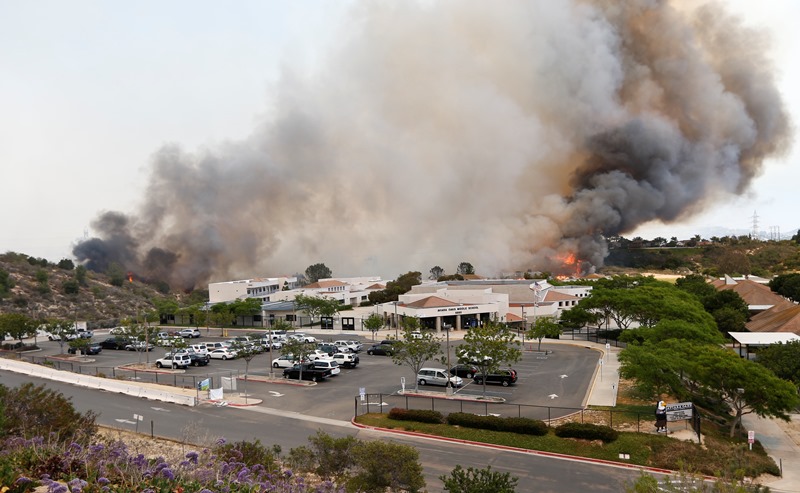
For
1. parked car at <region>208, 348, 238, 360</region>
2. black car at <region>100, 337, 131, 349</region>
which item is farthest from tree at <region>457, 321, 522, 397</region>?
black car at <region>100, 337, 131, 349</region>

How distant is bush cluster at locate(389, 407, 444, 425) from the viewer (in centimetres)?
2220

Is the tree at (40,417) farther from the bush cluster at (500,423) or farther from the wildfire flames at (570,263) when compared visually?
the wildfire flames at (570,263)

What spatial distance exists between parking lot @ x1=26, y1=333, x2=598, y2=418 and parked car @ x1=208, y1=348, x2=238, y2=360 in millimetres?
845

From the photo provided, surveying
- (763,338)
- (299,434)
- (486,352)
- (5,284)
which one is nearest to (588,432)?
(486,352)

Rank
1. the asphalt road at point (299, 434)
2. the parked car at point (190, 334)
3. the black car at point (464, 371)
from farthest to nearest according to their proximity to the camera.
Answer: the parked car at point (190, 334) < the black car at point (464, 371) < the asphalt road at point (299, 434)

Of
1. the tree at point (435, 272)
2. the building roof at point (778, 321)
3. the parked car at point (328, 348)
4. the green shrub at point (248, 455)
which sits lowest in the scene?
the green shrub at point (248, 455)

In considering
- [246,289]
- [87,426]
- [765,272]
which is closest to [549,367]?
[87,426]

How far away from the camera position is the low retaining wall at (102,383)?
26.7m

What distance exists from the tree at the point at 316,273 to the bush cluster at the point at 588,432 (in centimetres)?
9407

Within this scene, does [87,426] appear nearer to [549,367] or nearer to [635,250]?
[549,367]

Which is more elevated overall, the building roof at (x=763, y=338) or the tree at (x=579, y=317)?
the tree at (x=579, y=317)

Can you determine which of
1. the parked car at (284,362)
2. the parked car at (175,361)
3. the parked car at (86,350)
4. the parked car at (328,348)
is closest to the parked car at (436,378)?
the parked car at (284,362)

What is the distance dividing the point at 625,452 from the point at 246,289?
71.5 meters

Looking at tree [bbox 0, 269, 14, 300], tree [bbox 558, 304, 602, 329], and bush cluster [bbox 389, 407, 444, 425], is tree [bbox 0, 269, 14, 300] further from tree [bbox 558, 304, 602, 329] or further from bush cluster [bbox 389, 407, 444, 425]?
bush cluster [bbox 389, 407, 444, 425]
